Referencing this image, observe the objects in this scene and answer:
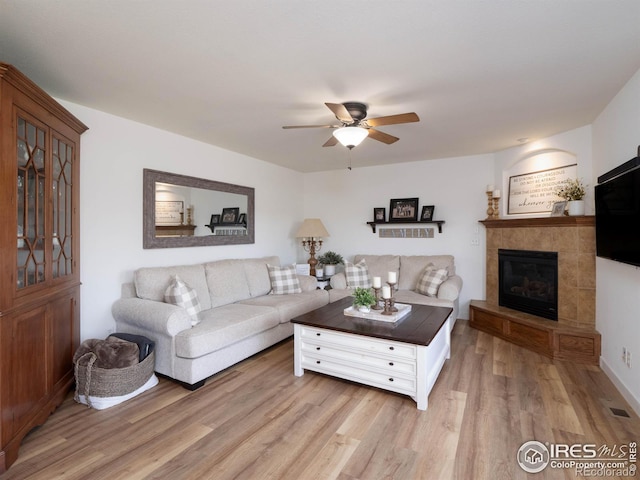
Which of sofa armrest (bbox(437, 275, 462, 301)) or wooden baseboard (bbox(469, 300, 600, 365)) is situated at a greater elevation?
sofa armrest (bbox(437, 275, 462, 301))

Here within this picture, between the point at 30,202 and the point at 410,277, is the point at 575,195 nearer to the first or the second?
the point at 410,277

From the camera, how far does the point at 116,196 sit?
311cm

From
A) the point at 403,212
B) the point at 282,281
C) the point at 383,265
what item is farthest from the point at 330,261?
the point at 403,212

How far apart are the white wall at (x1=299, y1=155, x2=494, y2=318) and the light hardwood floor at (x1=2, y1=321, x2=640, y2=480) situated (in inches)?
81.8

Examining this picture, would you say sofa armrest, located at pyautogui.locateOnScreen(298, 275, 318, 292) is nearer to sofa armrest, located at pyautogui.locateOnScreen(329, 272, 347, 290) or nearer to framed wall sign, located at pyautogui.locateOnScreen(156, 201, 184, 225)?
sofa armrest, located at pyautogui.locateOnScreen(329, 272, 347, 290)

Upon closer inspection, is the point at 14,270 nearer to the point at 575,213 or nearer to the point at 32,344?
the point at 32,344

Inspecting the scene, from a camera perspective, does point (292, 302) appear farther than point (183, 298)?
Yes

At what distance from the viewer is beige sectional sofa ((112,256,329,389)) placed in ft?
8.74

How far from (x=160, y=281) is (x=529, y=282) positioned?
416 cm

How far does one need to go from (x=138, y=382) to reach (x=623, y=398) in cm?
371

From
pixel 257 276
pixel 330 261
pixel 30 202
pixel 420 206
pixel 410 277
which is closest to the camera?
pixel 30 202

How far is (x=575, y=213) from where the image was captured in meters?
3.44

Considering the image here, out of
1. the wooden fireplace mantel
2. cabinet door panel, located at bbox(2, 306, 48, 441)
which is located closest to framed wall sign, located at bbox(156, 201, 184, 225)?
cabinet door panel, located at bbox(2, 306, 48, 441)

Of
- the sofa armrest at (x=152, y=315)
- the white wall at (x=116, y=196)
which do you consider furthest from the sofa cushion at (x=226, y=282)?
the sofa armrest at (x=152, y=315)
